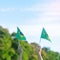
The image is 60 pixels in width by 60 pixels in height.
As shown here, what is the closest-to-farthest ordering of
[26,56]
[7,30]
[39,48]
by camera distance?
[39,48], [7,30], [26,56]

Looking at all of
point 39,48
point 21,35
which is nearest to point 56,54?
point 21,35

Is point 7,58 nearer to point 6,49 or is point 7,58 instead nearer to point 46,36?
point 6,49

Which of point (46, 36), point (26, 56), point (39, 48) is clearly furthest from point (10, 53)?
point (39, 48)

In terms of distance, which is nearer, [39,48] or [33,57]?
[39,48]

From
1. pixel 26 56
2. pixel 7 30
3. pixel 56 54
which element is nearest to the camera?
pixel 7 30

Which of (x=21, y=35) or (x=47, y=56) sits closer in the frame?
(x=21, y=35)

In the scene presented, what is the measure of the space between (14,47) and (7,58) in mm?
3257

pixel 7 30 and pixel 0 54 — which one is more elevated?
pixel 7 30

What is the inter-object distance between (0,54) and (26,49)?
8.11 m

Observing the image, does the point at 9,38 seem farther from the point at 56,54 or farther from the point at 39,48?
the point at 39,48

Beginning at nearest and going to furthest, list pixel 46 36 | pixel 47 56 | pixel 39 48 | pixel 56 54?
pixel 39 48 → pixel 46 36 → pixel 47 56 → pixel 56 54

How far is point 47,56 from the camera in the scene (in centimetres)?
5344

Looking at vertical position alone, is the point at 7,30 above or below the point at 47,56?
above

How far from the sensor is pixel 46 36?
46.1 ft
